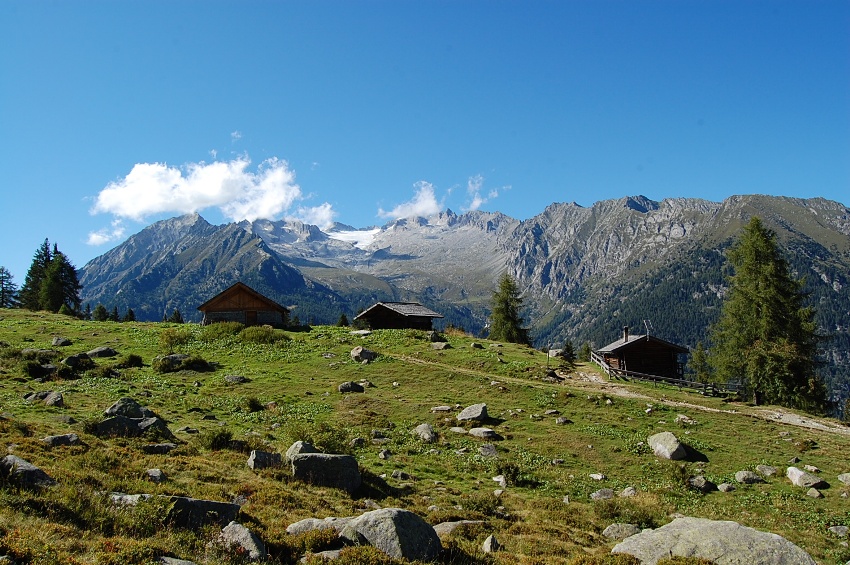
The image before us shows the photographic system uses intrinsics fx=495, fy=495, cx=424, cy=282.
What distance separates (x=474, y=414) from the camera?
31.2 metres

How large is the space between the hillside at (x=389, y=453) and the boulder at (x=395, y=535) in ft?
1.74

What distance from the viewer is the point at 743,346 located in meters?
49.9

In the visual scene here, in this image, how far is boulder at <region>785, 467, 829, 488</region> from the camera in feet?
76.2

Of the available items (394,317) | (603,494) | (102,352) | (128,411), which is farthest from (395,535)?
(394,317)

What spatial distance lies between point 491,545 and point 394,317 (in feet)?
201

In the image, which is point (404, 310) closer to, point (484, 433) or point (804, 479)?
point (484, 433)

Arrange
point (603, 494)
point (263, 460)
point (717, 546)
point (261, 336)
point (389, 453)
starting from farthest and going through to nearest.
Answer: point (261, 336) → point (389, 453) → point (603, 494) → point (263, 460) → point (717, 546)

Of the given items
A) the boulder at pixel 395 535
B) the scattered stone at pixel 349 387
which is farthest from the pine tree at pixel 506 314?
the boulder at pixel 395 535

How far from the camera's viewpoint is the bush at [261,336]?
52531 mm

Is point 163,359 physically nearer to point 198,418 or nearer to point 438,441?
point 198,418

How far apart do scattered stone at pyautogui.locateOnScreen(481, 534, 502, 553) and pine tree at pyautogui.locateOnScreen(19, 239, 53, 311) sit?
10934cm

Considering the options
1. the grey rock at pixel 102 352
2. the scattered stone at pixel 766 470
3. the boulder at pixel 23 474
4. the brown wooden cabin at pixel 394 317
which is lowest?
the scattered stone at pixel 766 470

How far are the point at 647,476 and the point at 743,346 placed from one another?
110ft

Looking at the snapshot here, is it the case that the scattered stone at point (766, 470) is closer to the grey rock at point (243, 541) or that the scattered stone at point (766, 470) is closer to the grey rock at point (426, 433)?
the grey rock at point (426, 433)
